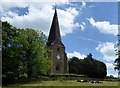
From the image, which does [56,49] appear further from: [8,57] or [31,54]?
[8,57]

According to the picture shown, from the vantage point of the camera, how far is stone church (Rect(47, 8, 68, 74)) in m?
74.6

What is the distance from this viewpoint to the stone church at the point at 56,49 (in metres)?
74.6

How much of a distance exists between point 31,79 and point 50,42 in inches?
1009

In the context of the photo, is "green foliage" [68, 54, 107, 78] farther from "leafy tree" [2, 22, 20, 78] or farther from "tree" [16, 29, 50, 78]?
"leafy tree" [2, 22, 20, 78]

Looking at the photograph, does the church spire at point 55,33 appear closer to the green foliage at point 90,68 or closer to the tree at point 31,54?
the green foliage at point 90,68

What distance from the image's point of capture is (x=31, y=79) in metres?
50.7

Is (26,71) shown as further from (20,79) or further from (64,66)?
(64,66)

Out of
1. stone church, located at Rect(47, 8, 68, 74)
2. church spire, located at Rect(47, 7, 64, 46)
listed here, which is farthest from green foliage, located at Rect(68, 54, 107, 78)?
church spire, located at Rect(47, 7, 64, 46)

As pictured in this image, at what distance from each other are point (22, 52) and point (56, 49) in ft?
80.5

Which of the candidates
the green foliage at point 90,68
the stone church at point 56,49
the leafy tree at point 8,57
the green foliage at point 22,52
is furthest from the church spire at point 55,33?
the leafy tree at point 8,57

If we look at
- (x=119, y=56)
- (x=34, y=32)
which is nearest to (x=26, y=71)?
(x=34, y=32)

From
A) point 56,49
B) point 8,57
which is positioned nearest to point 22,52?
point 8,57

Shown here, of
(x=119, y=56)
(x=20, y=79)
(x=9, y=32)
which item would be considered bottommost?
(x=20, y=79)

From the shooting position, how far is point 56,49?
75750 mm
